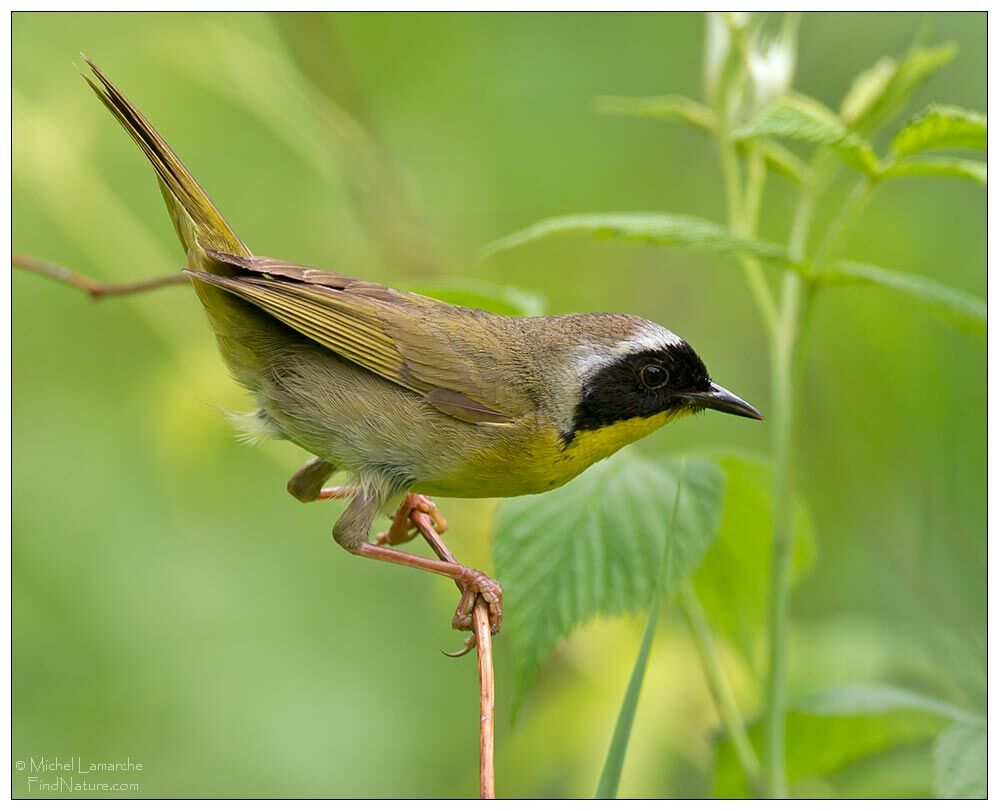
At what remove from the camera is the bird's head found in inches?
115

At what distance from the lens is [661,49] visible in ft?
16.8

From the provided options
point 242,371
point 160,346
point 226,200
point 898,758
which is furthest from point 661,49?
point 898,758

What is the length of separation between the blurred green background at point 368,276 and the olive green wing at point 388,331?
0.91 meters

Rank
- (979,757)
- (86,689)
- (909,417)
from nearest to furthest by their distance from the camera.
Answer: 1. (979,757)
2. (909,417)
3. (86,689)

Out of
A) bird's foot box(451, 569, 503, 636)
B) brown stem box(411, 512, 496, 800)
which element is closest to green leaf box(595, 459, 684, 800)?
brown stem box(411, 512, 496, 800)

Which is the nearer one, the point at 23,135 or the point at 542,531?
the point at 542,531

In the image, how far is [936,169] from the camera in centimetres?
249

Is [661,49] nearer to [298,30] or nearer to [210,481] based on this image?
[298,30]

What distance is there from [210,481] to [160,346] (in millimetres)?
720

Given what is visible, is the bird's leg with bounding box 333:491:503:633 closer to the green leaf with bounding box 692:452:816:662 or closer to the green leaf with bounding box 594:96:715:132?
the green leaf with bounding box 692:452:816:662

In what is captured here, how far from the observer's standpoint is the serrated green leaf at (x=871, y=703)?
246 centimetres

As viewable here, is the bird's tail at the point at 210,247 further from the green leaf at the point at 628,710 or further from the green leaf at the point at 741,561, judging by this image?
the green leaf at the point at 628,710

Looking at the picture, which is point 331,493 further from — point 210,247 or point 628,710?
point 628,710

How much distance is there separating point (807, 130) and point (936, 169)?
1.43 feet
